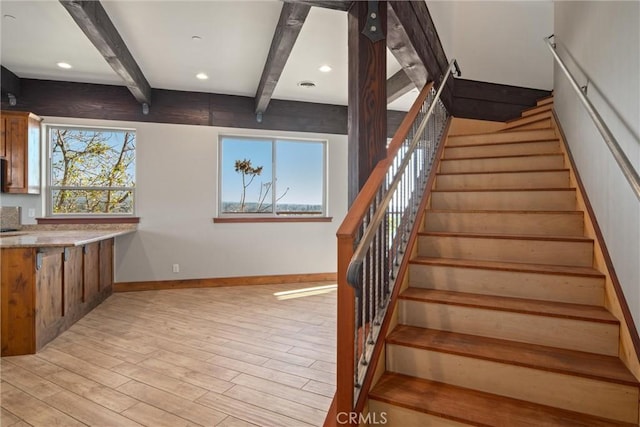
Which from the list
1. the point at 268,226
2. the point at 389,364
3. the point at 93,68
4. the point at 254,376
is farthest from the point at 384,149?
the point at 93,68

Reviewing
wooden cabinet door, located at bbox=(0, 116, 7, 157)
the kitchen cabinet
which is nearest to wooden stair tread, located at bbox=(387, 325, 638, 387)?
the kitchen cabinet

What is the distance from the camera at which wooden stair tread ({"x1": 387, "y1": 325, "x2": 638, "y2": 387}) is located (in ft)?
4.80

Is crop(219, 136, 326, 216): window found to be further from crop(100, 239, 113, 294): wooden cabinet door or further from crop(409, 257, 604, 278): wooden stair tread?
crop(409, 257, 604, 278): wooden stair tread

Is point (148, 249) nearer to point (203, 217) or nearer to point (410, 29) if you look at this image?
point (203, 217)

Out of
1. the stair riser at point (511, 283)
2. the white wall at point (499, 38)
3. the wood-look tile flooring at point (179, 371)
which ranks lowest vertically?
the wood-look tile flooring at point (179, 371)

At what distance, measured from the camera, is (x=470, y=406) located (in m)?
1.48

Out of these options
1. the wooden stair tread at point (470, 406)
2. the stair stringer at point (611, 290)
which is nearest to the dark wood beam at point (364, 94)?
the wooden stair tread at point (470, 406)

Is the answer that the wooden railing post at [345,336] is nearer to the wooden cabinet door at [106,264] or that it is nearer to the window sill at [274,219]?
the window sill at [274,219]

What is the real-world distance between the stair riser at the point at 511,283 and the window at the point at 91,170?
411cm

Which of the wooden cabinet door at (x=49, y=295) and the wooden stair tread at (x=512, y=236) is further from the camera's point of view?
the wooden cabinet door at (x=49, y=295)

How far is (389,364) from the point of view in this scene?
5.86 feet

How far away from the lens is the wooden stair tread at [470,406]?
4.56 feet

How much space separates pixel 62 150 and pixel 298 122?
3.22 m

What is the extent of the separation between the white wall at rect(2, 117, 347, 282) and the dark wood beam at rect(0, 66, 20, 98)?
416mm
